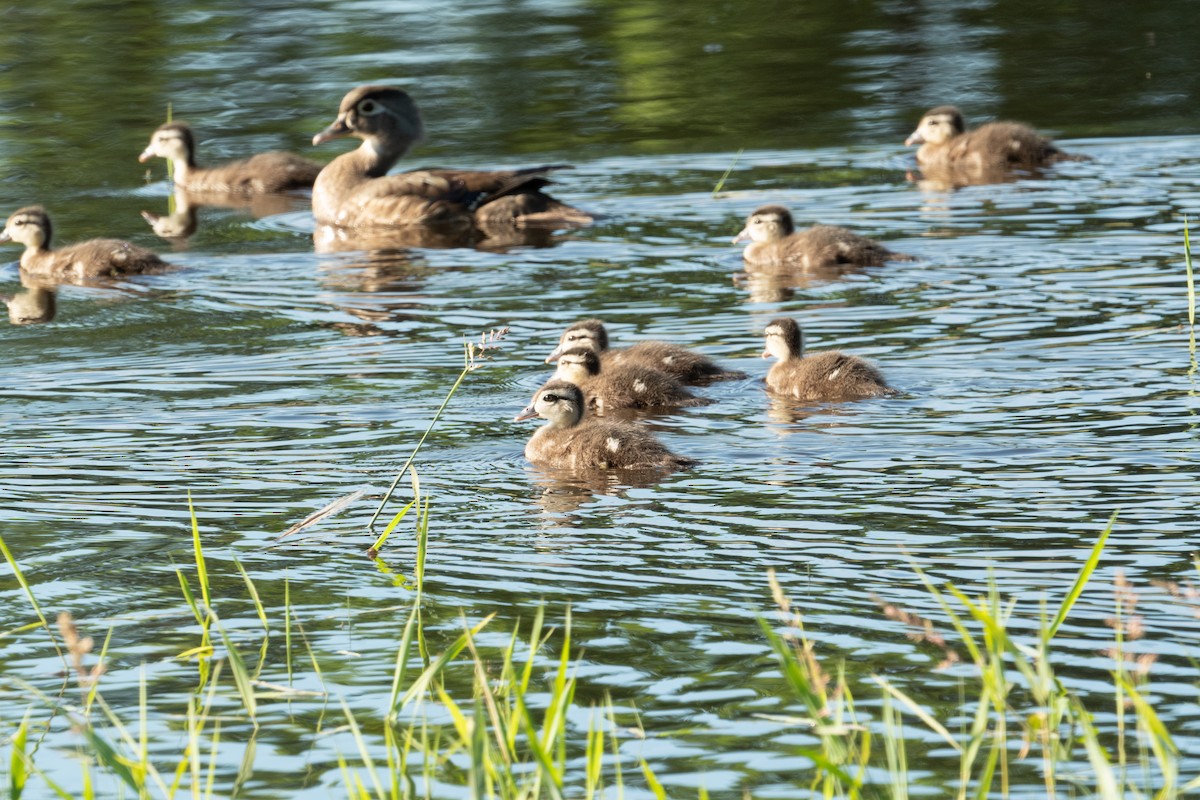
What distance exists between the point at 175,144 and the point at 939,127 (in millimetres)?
5755

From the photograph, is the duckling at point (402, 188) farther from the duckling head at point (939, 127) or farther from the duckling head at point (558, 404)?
the duckling head at point (558, 404)

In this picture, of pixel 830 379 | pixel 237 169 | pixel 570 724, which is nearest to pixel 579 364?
pixel 830 379

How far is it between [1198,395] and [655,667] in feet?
11.5

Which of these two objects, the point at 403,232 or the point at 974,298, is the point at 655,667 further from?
the point at 403,232

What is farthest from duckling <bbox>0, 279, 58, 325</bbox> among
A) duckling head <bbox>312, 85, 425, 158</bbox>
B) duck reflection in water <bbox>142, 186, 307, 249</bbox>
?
duckling head <bbox>312, 85, 425, 158</bbox>

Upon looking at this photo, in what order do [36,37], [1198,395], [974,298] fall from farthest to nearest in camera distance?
1. [36,37]
2. [974,298]
3. [1198,395]

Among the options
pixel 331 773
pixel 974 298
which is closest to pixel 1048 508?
pixel 331 773

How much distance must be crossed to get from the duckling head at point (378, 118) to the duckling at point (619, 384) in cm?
604

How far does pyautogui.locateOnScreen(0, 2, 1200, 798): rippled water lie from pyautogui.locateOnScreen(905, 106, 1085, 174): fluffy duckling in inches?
8.9

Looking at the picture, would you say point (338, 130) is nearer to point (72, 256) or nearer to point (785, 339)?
point (72, 256)

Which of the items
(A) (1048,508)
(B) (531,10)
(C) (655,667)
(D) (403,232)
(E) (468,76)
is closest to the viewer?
(C) (655,667)

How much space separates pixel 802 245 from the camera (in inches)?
440

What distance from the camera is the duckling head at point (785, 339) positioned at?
8500 millimetres

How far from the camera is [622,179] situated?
1405 centimetres
